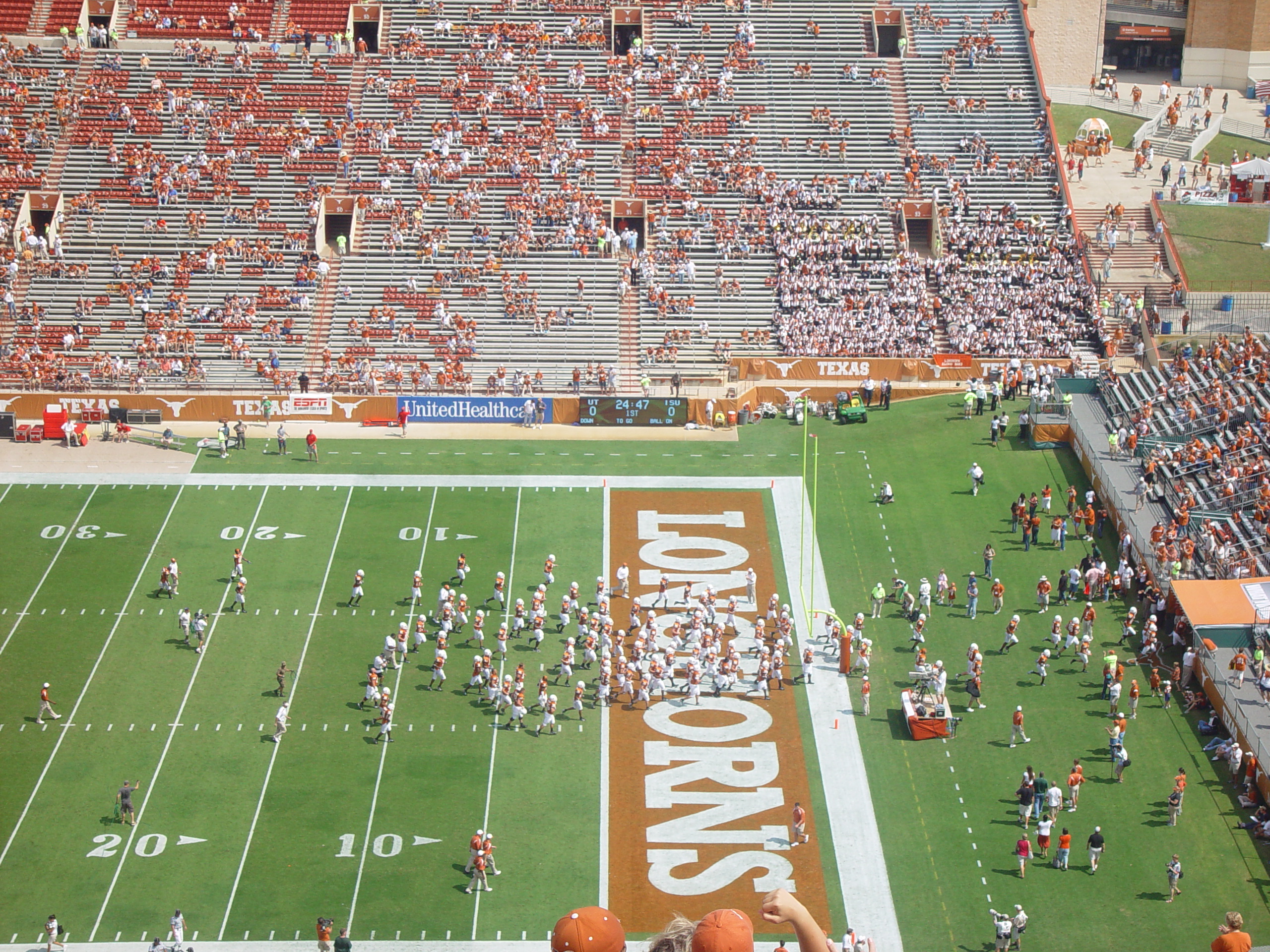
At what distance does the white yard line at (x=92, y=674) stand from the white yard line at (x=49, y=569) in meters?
2.61

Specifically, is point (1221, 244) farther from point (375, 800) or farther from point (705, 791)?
point (375, 800)

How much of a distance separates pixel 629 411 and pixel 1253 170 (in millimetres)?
32539

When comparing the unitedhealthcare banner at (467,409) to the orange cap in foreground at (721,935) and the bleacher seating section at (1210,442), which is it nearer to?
the bleacher seating section at (1210,442)

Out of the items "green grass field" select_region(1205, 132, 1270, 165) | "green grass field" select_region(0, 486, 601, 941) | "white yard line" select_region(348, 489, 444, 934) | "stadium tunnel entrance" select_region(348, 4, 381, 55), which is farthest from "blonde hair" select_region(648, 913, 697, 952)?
"green grass field" select_region(1205, 132, 1270, 165)

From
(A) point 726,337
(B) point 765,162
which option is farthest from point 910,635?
(B) point 765,162

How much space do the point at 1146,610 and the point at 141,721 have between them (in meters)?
28.2

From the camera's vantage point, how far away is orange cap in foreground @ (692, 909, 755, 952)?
1105 cm

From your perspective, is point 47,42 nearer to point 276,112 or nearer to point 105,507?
point 276,112

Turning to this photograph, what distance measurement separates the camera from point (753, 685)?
46.6 m

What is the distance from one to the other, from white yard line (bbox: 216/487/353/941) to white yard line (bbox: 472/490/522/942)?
545 centimetres

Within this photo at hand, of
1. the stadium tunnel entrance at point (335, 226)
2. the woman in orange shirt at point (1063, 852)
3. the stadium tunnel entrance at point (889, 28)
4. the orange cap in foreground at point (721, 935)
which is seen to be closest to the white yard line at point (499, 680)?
the woman in orange shirt at point (1063, 852)

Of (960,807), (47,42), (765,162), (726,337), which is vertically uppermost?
(47,42)

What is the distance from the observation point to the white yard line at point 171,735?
38.5 metres

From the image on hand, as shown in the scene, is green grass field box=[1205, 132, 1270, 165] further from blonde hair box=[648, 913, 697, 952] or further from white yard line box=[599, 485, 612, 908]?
blonde hair box=[648, 913, 697, 952]
